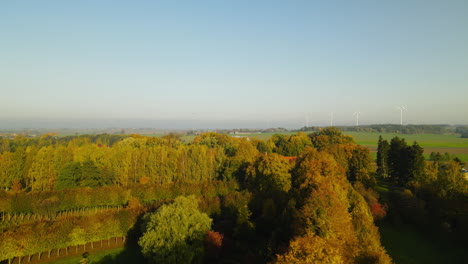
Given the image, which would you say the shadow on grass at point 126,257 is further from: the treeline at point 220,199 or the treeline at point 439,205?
the treeline at point 439,205

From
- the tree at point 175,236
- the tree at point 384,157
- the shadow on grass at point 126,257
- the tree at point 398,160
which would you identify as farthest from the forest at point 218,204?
the shadow on grass at point 126,257

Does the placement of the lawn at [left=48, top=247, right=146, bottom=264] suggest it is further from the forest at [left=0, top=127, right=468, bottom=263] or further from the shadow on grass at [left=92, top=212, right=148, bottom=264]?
the forest at [left=0, top=127, right=468, bottom=263]

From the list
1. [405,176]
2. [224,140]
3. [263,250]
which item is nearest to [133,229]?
[263,250]

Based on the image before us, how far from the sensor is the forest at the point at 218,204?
2236cm

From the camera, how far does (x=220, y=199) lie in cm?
3831

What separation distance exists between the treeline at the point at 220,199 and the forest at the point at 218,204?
134 millimetres

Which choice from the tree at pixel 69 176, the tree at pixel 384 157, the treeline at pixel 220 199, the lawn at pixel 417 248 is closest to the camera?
the treeline at pixel 220 199

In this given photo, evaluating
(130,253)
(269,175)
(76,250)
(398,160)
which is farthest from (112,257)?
(398,160)

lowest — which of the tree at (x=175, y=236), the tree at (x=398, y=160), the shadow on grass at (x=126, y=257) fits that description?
the shadow on grass at (x=126, y=257)

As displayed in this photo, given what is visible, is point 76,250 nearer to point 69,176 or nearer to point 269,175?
point 69,176

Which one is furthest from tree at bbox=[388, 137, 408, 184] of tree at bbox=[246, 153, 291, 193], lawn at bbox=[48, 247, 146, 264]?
lawn at bbox=[48, 247, 146, 264]

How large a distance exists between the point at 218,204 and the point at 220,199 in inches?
144

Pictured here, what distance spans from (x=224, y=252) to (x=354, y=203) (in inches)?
617

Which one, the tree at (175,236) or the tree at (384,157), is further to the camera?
the tree at (384,157)
